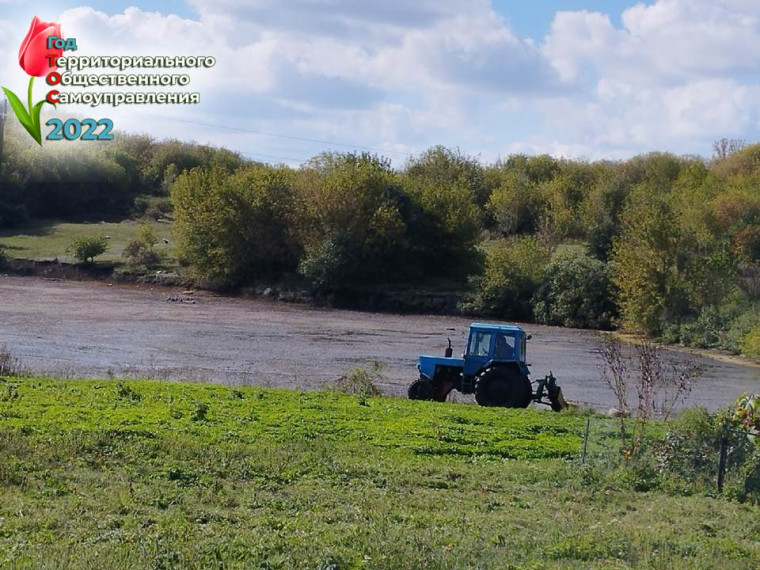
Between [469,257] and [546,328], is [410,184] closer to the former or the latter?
[469,257]

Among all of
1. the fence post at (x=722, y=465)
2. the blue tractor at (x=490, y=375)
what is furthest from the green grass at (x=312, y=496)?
the blue tractor at (x=490, y=375)

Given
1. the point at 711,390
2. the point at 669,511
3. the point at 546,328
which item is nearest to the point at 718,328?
the point at 546,328

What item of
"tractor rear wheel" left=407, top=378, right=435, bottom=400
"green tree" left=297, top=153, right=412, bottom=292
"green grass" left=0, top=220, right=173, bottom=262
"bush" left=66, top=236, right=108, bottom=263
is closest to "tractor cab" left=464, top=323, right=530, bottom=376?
"tractor rear wheel" left=407, top=378, right=435, bottom=400

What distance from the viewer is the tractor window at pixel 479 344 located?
24.4 metres

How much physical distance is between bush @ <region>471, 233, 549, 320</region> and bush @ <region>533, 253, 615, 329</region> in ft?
4.33

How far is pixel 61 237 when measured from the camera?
241 ft

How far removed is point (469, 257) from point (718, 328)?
23.0m

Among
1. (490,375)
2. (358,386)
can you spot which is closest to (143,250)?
(358,386)

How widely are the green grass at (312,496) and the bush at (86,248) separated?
163 ft

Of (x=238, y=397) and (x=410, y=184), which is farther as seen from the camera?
(x=410, y=184)

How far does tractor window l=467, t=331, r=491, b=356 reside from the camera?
80.0ft

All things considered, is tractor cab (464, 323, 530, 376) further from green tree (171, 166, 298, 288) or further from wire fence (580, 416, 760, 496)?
green tree (171, 166, 298, 288)

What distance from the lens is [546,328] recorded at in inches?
2125

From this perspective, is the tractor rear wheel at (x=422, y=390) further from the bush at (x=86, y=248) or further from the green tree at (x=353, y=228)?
the bush at (x=86, y=248)
